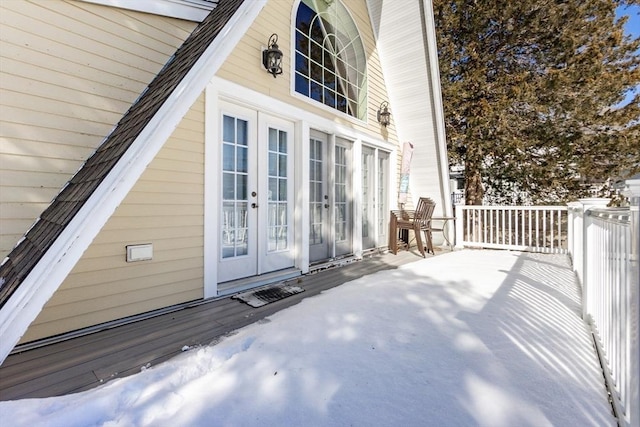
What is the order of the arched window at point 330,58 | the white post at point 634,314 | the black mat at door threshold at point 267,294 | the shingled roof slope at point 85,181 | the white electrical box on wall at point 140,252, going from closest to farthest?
the white post at point 634,314 → the shingled roof slope at point 85,181 → the white electrical box on wall at point 140,252 → the black mat at door threshold at point 267,294 → the arched window at point 330,58

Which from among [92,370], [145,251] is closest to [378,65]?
[145,251]

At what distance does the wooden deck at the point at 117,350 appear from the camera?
1.77 meters

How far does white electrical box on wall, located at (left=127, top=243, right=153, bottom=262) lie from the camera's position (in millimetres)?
2641

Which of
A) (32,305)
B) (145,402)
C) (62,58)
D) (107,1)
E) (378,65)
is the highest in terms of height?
(378,65)

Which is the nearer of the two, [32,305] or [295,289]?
[32,305]

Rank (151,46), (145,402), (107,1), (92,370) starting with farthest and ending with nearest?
(151,46), (107,1), (92,370), (145,402)

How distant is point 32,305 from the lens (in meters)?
1.43

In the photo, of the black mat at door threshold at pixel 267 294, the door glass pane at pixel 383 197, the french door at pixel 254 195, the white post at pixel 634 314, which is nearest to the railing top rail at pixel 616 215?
the white post at pixel 634 314

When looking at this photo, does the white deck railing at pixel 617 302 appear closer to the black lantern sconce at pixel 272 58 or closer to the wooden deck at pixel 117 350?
the wooden deck at pixel 117 350

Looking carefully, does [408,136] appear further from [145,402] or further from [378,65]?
[145,402]

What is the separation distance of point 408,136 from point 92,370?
6.10 metres

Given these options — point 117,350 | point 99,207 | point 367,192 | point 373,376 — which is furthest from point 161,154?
point 367,192

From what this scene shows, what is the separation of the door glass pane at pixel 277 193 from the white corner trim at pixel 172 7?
1358mm

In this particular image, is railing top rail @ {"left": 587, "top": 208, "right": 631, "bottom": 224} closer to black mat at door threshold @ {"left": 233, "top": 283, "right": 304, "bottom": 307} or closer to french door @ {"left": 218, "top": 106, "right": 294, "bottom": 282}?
black mat at door threshold @ {"left": 233, "top": 283, "right": 304, "bottom": 307}
